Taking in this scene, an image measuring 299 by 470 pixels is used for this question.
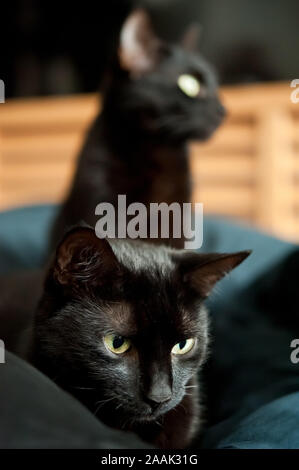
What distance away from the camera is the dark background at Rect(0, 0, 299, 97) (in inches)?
83.1

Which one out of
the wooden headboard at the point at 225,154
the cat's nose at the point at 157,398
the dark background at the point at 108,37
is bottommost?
the cat's nose at the point at 157,398

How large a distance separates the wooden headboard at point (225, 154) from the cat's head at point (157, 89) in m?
0.69

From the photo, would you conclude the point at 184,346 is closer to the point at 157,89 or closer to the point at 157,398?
the point at 157,398

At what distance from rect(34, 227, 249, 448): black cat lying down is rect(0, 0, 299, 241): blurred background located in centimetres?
136

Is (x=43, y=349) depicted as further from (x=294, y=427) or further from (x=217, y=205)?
(x=217, y=205)

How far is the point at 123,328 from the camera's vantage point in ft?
2.09

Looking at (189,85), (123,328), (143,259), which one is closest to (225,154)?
(189,85)

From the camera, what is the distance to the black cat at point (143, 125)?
1160 millimetres

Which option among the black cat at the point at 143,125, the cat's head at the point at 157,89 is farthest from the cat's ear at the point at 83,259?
the cat's head at the point at 157,89

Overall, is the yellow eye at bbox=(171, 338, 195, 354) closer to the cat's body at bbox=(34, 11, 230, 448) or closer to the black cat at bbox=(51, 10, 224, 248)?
the cat's body at bbox=(34, 11, 230, 448)

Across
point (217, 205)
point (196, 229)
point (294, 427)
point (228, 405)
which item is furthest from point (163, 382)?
point (217, 205)

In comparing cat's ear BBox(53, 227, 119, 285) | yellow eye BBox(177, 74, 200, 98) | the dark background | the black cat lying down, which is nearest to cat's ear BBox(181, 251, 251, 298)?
the black cat lying down

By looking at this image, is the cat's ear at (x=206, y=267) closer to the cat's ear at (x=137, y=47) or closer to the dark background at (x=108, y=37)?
the cat's ear at (x=137, y=47)

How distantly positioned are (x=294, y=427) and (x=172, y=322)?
200mm
